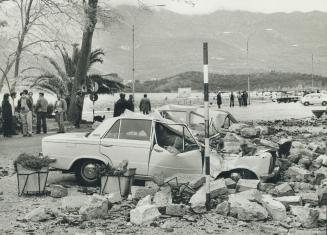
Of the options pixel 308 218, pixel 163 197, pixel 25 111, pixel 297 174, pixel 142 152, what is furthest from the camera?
pixel 25 111

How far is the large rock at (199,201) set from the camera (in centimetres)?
866

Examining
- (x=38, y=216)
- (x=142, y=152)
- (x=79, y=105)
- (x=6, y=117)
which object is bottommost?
(x=38, y=216)

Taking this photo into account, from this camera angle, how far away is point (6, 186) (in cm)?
1173

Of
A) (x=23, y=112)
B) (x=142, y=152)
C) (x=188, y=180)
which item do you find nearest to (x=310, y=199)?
(x=188, y=180)

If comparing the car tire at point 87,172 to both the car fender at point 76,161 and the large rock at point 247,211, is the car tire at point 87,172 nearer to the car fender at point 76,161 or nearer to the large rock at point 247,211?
the car fender at point 76,161

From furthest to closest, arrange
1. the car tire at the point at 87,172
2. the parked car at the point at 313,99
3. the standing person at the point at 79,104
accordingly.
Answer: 1. the parked car at the point at 313,99
2. the standing person at the point at 79,104
3. the car tire at the point at 87,172

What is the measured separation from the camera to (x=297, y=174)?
461 inches

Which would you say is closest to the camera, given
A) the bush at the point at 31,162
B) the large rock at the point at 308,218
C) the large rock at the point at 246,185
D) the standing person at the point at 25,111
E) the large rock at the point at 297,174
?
the large rock at the point at 308,218

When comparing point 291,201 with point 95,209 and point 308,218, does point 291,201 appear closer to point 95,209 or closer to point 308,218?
point 308,218

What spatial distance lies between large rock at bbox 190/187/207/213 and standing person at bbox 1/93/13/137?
46.8 ft

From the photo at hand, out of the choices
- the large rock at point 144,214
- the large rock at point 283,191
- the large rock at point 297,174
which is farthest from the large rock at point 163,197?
the large rock at point 297,174

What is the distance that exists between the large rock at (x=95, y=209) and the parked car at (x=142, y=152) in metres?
2.48

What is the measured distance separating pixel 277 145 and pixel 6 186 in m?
6.38

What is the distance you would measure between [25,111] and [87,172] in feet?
39.2
